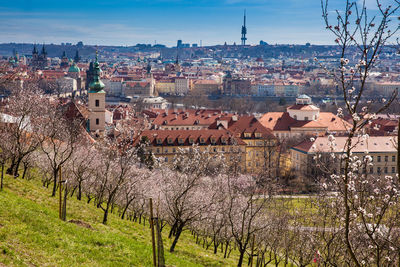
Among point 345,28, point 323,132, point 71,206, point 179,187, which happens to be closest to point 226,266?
point 179,187

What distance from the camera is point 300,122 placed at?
243 feet

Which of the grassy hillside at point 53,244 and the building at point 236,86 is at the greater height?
the building at point 236,86

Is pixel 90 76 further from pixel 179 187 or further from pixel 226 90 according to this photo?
pixel 179 187

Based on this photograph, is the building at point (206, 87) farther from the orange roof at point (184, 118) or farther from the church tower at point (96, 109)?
the church tower at point (96, 109)

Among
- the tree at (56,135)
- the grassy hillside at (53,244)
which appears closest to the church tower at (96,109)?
the tree at (56,135)

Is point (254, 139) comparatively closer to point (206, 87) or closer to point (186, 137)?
point (186, 137)

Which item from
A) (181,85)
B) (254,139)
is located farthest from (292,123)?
(181,85)

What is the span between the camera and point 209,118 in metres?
76.6

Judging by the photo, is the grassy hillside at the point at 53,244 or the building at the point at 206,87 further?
the building at the point at 206,87

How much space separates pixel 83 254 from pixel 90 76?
133485 millimetres

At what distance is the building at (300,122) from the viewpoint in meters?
73.0

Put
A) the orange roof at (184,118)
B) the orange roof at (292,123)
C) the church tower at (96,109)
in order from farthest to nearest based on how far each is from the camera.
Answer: the orange roof at (184,118), the orange roof at (292,123), the church tower at (96,109)

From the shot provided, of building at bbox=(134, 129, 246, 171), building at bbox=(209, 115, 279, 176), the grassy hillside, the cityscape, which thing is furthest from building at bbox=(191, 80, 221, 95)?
the grassy hillside

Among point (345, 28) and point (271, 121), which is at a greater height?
point (345, 28)
